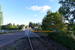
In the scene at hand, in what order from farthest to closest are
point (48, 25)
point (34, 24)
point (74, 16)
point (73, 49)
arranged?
1. point (34, 24)
2. point (48, 25)
3. point (74, 16)
4. point (73, 49)

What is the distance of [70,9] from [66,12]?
0.68 m

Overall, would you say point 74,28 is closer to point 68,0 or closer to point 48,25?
point 68,0

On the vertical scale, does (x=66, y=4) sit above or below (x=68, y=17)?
above

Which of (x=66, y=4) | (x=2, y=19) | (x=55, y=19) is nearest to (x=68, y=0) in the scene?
(x=66, y=4)

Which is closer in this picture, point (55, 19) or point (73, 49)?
point (73, 49)

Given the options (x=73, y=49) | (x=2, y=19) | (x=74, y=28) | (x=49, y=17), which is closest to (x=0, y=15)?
(x=2, y=19)

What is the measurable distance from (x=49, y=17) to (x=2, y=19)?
69.7ft

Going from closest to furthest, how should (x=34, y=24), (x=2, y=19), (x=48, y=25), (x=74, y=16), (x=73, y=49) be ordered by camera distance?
(x=73, y=49)
(x=74, y=16)
(x=48, y=25)
(x=2, y=19)
(x=34, y=24)

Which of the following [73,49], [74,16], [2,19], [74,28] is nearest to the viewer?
[73,49]

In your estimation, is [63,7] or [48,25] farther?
[48,25]

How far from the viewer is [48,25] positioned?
79.8 m

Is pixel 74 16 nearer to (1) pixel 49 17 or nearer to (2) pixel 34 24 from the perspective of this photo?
(1) pixel 49 17

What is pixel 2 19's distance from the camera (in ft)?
284

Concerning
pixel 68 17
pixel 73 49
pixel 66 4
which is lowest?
pixel 73 49
